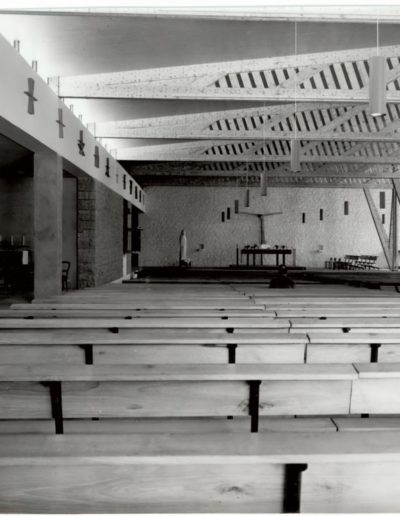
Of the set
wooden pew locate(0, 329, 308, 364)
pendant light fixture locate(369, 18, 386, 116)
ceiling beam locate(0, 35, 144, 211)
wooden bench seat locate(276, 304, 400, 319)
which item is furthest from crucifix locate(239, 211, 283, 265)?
wooden pew locate(0, 329, 308, 364)

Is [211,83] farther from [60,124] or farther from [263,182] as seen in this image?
[263,182]

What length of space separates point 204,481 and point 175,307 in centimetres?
266

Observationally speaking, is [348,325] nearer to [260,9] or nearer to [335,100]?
[260,9]

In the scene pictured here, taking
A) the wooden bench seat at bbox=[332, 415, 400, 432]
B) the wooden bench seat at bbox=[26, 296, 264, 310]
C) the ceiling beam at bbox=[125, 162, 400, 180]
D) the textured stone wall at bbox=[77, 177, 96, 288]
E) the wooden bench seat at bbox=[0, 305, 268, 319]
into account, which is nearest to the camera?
the wooden bench seat at bbox=[332, 415, 400, 432]

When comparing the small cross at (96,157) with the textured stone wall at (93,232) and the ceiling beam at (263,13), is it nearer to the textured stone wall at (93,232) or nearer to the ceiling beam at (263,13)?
the textured stone wall at (93,232)

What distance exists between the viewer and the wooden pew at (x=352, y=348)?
2.63m

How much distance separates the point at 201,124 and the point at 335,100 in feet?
11.9

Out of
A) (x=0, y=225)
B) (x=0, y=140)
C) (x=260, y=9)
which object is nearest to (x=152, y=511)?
(x=260, y=9)

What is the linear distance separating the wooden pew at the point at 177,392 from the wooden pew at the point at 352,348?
0.60 metres

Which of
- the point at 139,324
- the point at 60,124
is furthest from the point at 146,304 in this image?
the point at 60,124

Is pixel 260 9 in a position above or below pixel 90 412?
above

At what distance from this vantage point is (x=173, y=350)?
8.71ft

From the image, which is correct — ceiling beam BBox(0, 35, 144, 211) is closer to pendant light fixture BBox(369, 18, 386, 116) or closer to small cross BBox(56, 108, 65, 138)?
small cross BBox(56, 108, 65, 138)

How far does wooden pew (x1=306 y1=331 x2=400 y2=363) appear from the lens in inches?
103
